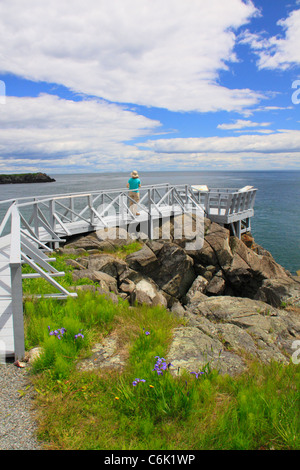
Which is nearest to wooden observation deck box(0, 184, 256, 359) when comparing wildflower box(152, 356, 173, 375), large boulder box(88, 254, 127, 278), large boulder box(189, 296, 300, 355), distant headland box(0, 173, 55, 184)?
large boulder box(88, 254, 127, 278)

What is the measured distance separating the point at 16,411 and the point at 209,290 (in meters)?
12.1

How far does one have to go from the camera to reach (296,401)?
3.20 meters

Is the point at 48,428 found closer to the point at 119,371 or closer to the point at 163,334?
the point at 119,371

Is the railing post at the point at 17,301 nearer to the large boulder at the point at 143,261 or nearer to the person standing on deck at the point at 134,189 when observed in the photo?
the large boulder at the point at 143,261

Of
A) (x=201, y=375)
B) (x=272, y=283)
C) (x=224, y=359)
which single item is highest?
(x=201, y=375)

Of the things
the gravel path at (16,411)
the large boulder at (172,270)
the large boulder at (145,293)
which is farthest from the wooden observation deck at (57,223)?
the large boulder at (145,293)

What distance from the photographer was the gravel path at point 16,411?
2.80 metres

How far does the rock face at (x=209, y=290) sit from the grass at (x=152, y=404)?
539 millimetres

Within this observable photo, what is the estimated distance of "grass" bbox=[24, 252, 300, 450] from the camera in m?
2.78

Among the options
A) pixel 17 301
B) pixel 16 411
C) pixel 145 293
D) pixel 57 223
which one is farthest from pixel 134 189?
pixel 16 411

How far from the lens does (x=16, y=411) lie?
125 inches
